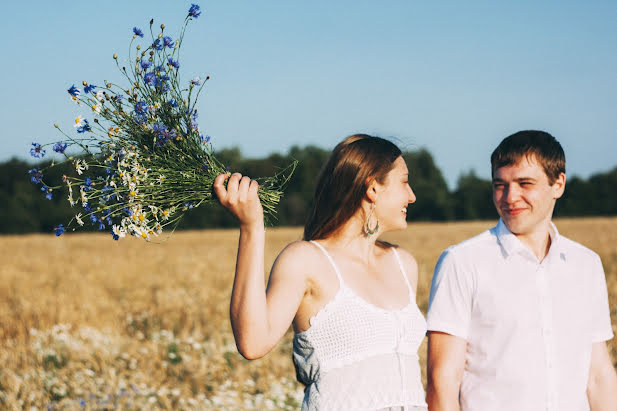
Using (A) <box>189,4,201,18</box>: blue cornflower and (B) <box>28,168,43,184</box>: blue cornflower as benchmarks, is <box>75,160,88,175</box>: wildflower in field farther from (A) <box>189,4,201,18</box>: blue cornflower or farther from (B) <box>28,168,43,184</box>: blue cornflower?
(A) <box>189,4,201,18</box>: blue cornflower

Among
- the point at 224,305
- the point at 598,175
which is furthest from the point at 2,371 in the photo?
the point at 598,175

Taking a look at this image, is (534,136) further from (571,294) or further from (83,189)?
(83,189)

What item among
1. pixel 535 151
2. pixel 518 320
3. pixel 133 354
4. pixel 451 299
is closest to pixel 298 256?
pixel 451 299

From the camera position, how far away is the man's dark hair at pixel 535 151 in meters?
2.60

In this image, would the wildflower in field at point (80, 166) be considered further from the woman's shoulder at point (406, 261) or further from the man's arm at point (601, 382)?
the man's arm at point (601, 382)

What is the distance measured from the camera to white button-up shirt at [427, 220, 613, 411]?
2.50 meters

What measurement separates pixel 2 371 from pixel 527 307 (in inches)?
204

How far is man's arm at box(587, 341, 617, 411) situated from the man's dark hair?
0.79m

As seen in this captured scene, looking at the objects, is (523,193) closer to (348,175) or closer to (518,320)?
(518,320)

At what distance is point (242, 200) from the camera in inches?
85.4

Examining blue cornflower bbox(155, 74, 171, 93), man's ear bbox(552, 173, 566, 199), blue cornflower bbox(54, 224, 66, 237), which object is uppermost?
blue cornflower bbox(155, 74, 171, 93)

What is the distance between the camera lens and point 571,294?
2645 millimetres

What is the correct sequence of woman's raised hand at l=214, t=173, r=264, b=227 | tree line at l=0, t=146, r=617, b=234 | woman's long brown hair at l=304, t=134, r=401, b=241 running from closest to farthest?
woman's raised hand at l=214, t=173, r=264, b=227 → woman's long brown hair at l=304, t=134, r=401, b=241 → tree line at l=0, t=146, r=617, b=234

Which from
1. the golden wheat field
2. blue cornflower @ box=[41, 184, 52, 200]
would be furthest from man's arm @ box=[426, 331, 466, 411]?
the golden wheat field
